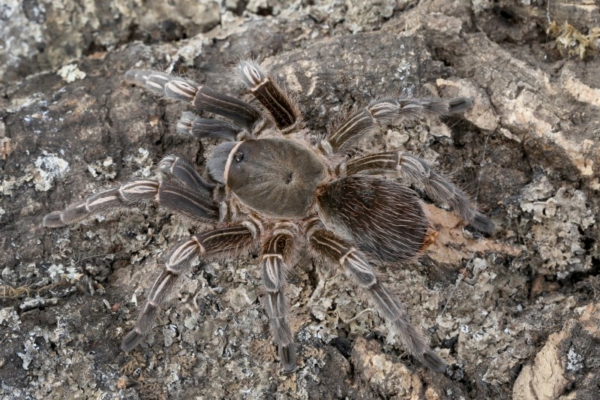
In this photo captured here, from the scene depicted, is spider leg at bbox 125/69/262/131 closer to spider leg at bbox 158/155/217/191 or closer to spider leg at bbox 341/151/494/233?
spider leg at bbox 158/155/217/191

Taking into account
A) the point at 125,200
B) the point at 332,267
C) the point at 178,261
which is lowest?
the point at 332,267

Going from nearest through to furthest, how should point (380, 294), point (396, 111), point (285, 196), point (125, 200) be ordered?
point (380, 294), point (125, 200), point (396, 111), point (285, 196)

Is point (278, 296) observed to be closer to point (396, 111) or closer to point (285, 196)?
point (285, 196)

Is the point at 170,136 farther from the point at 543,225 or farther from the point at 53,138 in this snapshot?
the point at 543,225

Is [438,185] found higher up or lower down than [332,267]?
higher up

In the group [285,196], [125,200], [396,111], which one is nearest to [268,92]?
[285,196]

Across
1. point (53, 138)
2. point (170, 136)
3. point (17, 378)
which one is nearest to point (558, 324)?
point (170, 136)

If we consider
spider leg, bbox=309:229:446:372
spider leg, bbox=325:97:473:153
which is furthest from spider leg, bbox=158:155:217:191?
spider leg, bbox=325:97:473:153
